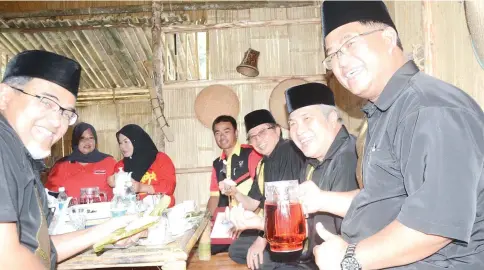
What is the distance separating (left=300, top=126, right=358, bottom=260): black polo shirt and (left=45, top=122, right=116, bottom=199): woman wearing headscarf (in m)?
3.21

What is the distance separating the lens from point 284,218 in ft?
5.76

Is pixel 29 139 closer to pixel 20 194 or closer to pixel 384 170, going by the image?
pixel 20 194

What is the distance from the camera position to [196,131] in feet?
22.4

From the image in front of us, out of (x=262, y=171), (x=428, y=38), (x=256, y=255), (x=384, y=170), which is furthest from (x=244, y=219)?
(x=262, y=171)

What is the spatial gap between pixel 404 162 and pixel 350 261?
32 centimetres

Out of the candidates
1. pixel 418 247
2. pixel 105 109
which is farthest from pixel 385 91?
pixel 105 109

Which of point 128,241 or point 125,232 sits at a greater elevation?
point 125,232

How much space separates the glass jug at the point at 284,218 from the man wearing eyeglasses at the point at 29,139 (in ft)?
3.02

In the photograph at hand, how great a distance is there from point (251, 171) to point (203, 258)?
114 cm

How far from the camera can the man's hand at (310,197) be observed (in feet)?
6.15

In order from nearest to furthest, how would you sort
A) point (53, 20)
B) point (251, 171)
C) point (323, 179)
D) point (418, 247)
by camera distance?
1. point (418, 247)
2. point (323, 179)
3. point (251, 171)
4. point (53, 20)

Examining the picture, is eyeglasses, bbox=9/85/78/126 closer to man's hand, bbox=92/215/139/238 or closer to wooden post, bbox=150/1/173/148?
man's hand, bbox=92/215/139/238

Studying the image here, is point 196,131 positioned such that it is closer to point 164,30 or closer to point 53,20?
point 164,30

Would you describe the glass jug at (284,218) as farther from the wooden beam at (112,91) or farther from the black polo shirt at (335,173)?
the wooden beam at (112,91)
